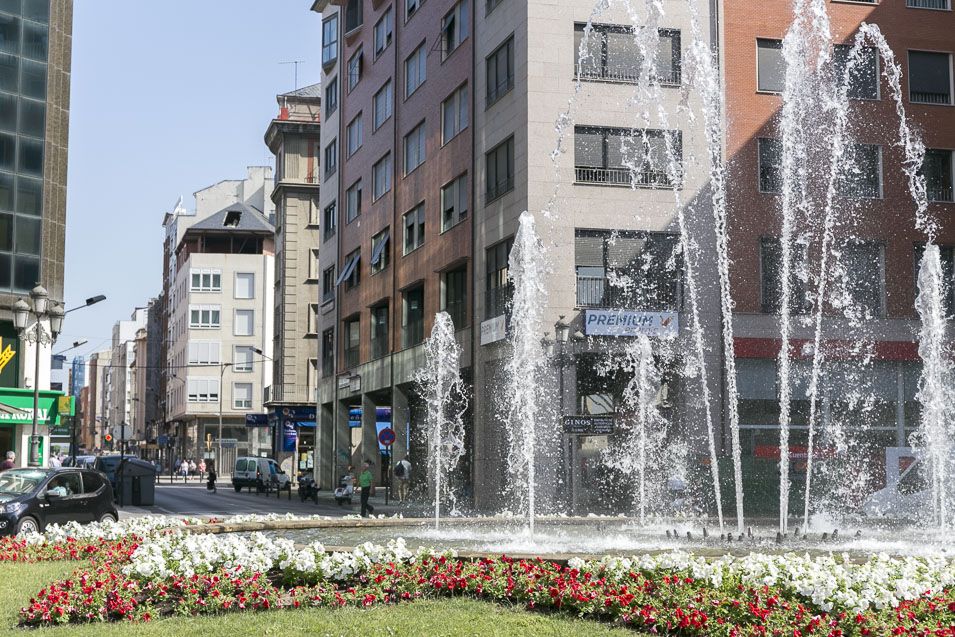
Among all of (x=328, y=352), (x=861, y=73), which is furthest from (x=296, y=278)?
(x=861, y=73)

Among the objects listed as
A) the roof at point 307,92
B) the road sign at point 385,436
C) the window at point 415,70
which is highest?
the roof at point 307,92

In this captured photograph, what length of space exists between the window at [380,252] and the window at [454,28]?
29.9ft

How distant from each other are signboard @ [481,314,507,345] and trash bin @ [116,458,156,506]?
13.4 m

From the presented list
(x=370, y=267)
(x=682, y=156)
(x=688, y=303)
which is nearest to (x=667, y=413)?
(x=688, y=303)

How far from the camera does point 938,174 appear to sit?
37750 mm

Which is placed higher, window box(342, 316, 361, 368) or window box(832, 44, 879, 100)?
window box(832, 44, 879, 100)

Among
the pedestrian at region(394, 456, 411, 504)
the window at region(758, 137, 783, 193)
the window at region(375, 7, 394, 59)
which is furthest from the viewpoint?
the window at region(375, 7, 394, 59)

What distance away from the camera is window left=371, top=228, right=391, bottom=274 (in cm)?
5031

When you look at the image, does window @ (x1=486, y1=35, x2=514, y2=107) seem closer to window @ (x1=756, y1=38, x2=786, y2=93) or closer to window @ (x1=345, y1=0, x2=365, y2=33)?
window @ (x1=756, y1=38, x2=786, y2=93)

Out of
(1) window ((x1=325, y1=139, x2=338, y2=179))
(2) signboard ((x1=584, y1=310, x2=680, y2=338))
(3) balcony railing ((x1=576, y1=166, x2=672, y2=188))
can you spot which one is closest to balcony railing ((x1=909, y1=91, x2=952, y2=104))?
(3) balcony railing ((x1=576, y1=166, x2=672, y2=188))

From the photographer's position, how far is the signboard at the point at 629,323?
34500 millimetres

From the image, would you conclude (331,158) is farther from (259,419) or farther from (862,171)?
(862,171)

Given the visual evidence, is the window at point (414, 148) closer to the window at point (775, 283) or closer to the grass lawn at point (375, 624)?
the window at point (775, 283)

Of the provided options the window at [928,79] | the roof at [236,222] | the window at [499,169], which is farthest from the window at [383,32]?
the roof at [236,222]
